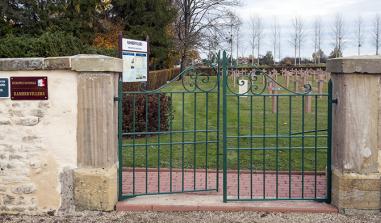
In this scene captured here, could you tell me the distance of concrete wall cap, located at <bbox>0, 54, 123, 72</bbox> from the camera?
498cm

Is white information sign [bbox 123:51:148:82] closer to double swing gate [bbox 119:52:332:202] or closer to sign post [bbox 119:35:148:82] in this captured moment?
sign post [bbox 119:35:148:82]

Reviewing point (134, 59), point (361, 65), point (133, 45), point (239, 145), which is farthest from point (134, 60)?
point (361, 65)

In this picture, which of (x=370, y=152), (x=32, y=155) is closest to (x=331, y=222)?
(x=370, y=152)

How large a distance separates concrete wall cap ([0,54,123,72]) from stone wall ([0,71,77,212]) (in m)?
0.08

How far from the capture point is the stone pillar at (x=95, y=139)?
5.04 m

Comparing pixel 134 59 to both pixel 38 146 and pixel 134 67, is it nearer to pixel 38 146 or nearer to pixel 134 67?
pixel 134 67

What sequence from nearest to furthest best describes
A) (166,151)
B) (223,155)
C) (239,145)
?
(223,155), (239,145), (166,151)

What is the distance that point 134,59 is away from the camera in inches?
400

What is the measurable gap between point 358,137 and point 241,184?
1821 mm

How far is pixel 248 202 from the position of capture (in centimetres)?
539

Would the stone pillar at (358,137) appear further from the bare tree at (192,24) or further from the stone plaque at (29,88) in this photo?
the bare tree at (192,24)

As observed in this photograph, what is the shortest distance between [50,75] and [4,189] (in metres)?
1.43

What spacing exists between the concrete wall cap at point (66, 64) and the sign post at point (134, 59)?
443 centimetres

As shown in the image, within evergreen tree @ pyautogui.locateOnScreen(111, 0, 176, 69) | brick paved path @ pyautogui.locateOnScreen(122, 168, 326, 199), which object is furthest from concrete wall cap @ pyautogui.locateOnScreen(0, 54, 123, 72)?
evergreen tree @ pyautogui.locateOnScreen(111, 0, 176, 69)
